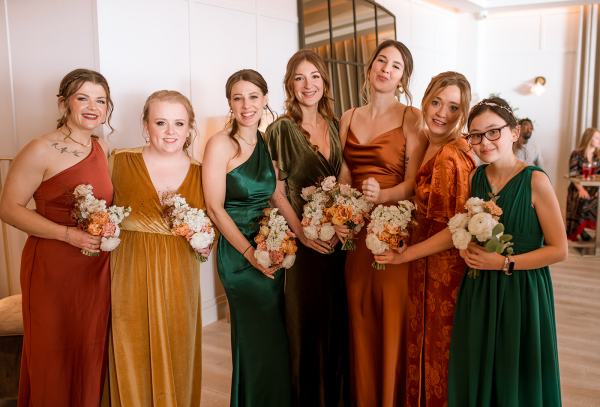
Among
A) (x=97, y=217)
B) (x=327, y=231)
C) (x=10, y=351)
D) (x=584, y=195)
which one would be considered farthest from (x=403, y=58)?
(x=584, y=195)

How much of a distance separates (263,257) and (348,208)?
0.50m

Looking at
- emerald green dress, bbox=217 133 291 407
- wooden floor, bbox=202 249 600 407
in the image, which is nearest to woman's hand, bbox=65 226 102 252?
emerald green dress, bbox=217 133 291 407

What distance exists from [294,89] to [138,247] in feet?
3.99

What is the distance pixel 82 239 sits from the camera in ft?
8.25

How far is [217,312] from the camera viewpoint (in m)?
5.26

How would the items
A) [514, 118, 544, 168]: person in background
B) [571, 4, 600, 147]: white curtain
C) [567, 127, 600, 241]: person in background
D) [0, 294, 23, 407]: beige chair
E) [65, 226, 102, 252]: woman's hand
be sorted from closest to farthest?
[65, 226, 102, 252]: woman's hand < [0, 294, 23, 407]: beige chair < [567, 127, 600, 241]: person in background < [514, 118, 544, 168]: person in background < [571, 4, 600, 147]: white curtain

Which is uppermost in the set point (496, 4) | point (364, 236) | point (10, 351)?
point (496, 4)

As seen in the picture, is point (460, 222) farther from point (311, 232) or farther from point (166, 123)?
point (166, 123)

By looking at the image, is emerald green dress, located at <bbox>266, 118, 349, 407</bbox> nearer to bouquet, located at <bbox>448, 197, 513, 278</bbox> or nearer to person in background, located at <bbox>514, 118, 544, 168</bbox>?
bouquet, located at <bbox>448, 197, 513, 278</bbox>

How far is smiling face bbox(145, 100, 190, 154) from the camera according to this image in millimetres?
2594

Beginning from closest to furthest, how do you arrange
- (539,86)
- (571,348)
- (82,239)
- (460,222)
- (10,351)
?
(460,222) < (82,239) < (10,351) < (571,348) < (539,86)

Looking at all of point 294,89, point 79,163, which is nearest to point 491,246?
point 294,89

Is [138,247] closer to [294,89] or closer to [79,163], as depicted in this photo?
[79,163]

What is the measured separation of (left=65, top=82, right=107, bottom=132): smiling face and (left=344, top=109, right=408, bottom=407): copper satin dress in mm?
1371
